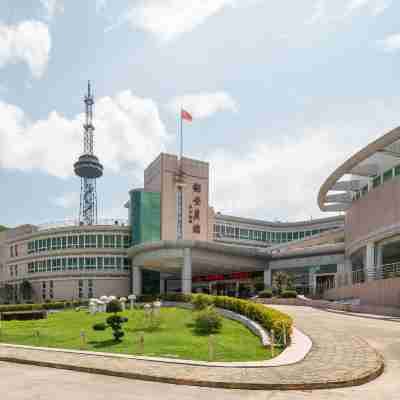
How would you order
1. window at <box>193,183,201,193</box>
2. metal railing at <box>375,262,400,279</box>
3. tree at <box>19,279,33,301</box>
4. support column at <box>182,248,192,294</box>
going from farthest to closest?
window at <box>193,183,201,193</box>
tree at <box>19,279,33,301</box>
support column at <box>182,248,192,294</box>
metal railing at <box>375,262,400,279</box>

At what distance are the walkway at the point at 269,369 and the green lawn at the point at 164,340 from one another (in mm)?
1922

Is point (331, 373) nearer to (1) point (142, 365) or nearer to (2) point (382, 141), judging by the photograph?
(1) point (142, 365)

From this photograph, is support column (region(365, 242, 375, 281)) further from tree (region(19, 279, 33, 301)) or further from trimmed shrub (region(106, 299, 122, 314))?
tree (region(19, 279, 33, 301))

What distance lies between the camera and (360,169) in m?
38.3

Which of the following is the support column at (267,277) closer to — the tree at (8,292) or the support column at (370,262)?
the support column at (370,262)

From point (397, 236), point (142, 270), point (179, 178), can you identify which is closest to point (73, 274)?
point (142, 270)

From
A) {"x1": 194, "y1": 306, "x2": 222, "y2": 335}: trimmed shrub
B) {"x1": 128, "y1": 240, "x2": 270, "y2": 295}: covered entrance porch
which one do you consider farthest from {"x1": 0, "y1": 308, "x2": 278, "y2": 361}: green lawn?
{"x1": 128, "y1": 240, "x2": 270, "y2": 295}: covered entrance porch

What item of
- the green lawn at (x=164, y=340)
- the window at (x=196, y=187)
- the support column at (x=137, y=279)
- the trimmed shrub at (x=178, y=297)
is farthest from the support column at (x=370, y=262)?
the window at (x=196, y=187)

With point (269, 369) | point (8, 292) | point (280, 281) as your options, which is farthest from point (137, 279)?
point (269, 369)

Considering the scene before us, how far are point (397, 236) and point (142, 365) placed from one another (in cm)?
2689

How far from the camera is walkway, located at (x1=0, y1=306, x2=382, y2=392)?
12.1 m

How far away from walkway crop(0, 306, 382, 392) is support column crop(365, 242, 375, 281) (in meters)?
20.4

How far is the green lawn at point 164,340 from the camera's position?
55.0 ft

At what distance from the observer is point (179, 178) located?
2751 inches
